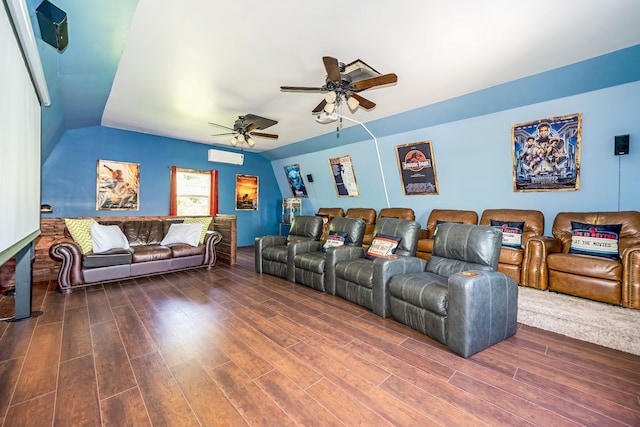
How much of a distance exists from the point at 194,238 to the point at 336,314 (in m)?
3.25

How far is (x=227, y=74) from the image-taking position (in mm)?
3332

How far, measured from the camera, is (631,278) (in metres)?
2.68

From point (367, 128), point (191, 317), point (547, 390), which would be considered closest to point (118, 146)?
point (191, 317)

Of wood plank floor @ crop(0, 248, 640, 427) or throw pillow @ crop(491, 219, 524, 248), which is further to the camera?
throw pillow @ crop(491, 219, 524, 248)

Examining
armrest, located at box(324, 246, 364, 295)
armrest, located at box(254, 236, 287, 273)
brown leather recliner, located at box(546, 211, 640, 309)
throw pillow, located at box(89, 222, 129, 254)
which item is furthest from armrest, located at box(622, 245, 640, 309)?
throw pillow, located at box(89, 222, 129, 254)

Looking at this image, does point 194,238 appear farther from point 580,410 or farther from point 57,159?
point 580,410

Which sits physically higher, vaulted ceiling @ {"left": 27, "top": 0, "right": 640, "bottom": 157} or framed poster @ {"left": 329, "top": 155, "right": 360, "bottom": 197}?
vaulted ceiling @ {"left": 27, "top": 0, "right": 640, "bottom": 157}

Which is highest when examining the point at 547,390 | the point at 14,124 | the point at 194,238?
the point at 14,124

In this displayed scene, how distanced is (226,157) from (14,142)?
5.62 meters

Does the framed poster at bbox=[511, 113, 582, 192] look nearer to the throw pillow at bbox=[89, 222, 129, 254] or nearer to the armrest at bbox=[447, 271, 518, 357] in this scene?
the armrest at bbox=[447, 271, 518, 357]

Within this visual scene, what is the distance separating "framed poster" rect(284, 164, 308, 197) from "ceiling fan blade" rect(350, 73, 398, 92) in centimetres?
496

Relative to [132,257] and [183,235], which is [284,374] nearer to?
[132,257]

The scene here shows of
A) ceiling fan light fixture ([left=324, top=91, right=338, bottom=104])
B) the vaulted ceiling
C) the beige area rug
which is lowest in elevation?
the beige area rug

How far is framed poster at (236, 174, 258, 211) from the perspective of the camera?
7.68 meters
